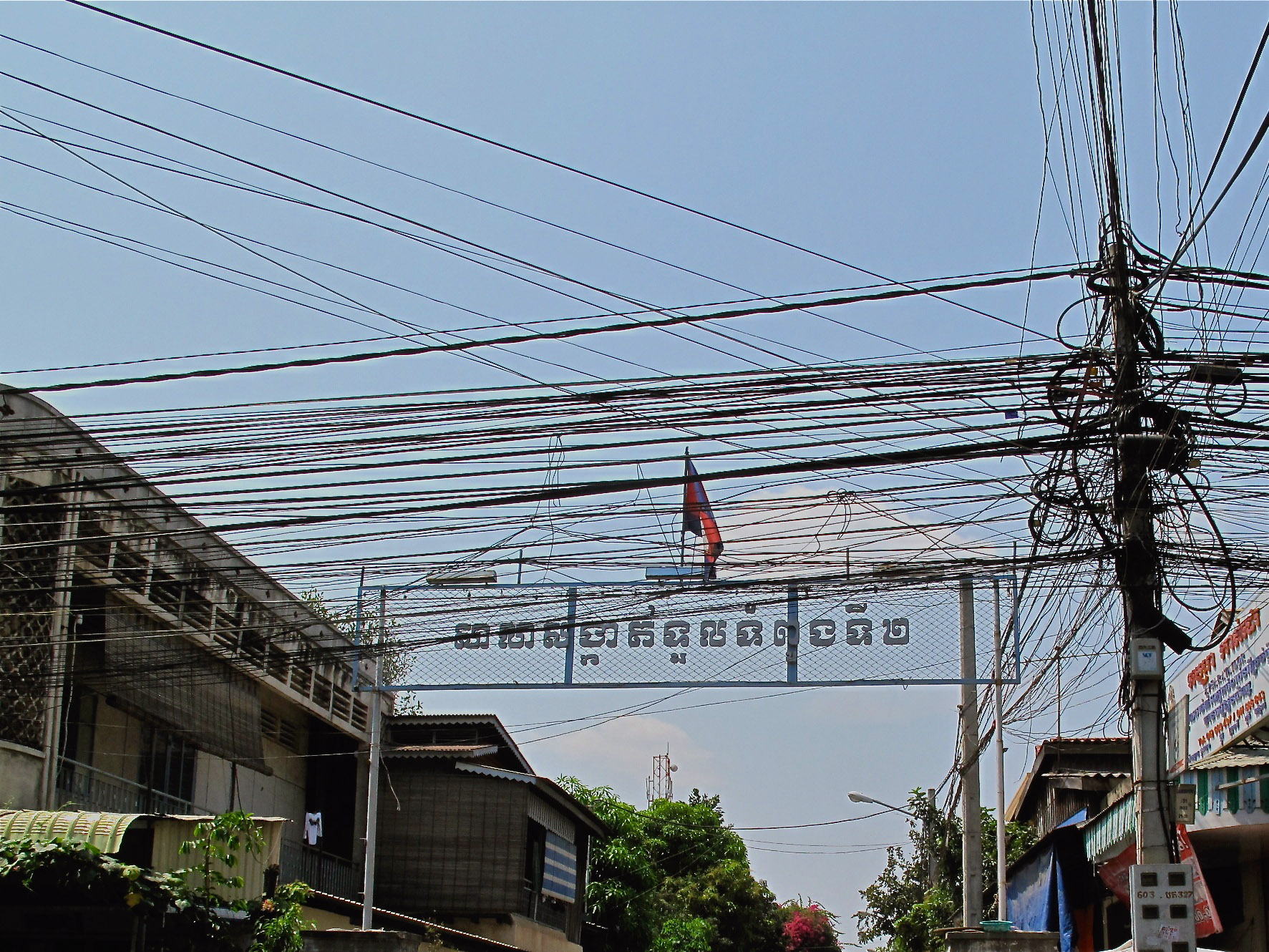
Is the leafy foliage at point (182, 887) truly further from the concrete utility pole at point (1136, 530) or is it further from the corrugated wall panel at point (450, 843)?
the corrugated wall panel at point (450, 843)

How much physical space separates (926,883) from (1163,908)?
27770 millimetres

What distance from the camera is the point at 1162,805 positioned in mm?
8594

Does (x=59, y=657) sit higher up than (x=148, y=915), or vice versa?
(x=59, y=657)

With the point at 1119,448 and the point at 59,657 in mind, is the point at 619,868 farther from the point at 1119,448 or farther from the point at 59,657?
the point at 1119,448

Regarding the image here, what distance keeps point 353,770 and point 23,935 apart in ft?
42.0

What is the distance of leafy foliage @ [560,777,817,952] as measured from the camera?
30.0 meters

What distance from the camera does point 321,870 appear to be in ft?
69.2

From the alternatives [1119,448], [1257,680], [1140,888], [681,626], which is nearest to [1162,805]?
[1140,888]

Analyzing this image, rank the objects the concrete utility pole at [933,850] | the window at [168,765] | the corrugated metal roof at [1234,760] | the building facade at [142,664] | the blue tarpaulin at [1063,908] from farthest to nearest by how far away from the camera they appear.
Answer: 1. the concrete utility pole at [933,850]
2. the window at [168,765]
3. the blue tarpaulin at [1063,908]
4. the building facade at [142,664]
5. the corrugated metal roof at [1234,760]

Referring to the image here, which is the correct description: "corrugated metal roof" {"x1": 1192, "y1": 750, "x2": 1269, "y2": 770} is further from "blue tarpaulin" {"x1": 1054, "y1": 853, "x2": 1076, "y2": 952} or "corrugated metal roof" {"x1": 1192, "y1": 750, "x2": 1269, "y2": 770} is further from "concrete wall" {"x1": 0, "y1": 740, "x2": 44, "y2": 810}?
"concrete wall" {"x1": 0, "y1": 740, "x2": 44, "y2": 810}

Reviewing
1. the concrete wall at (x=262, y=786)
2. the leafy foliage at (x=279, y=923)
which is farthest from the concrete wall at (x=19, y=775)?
the concrete wall at (x=262, y=786)

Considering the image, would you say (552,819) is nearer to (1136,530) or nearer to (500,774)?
(500,774)

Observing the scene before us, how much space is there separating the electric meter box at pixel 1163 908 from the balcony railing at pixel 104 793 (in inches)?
408

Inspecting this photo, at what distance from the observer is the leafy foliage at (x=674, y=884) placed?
30.0m
